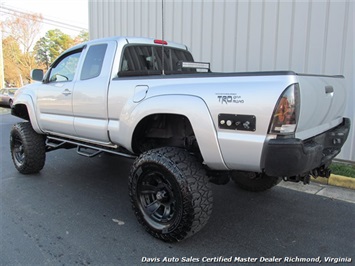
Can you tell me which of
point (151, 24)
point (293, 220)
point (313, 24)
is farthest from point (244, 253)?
point (151, 24)

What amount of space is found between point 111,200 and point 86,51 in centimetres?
198

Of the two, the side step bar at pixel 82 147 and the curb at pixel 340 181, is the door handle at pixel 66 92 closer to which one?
the side step bar at pixel 82 147

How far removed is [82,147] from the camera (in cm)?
455

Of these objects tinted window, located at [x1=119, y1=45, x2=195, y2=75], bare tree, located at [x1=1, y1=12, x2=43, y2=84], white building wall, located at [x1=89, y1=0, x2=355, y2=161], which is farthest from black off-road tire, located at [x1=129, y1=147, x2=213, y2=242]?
bare tree, located at [x1=1, y1=12, x2=43, y2=84]

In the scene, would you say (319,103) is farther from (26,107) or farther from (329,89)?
(26,107)

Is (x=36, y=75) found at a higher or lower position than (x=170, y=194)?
higher

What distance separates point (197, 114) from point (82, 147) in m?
2.28

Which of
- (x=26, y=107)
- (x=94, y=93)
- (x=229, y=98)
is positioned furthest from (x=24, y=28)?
(x=229, y=98)

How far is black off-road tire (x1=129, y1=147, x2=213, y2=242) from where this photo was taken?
2971 millimetres

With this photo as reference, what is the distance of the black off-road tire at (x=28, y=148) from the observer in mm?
5113

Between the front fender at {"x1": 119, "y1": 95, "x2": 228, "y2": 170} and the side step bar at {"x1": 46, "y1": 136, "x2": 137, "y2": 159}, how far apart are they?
84cm

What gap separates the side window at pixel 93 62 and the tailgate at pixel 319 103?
241 centimetres

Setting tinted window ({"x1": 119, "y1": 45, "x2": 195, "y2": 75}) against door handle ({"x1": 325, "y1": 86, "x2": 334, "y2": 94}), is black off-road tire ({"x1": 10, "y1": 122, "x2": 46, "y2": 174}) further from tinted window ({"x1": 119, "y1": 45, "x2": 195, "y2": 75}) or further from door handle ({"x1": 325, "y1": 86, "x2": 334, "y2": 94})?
door handle ({"x1": 325, "y1": 86, "x2": 334, "y2": 94})

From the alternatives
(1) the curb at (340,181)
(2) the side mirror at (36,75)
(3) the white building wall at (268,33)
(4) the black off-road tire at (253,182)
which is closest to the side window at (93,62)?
(2) the side mirror at (36,75)
